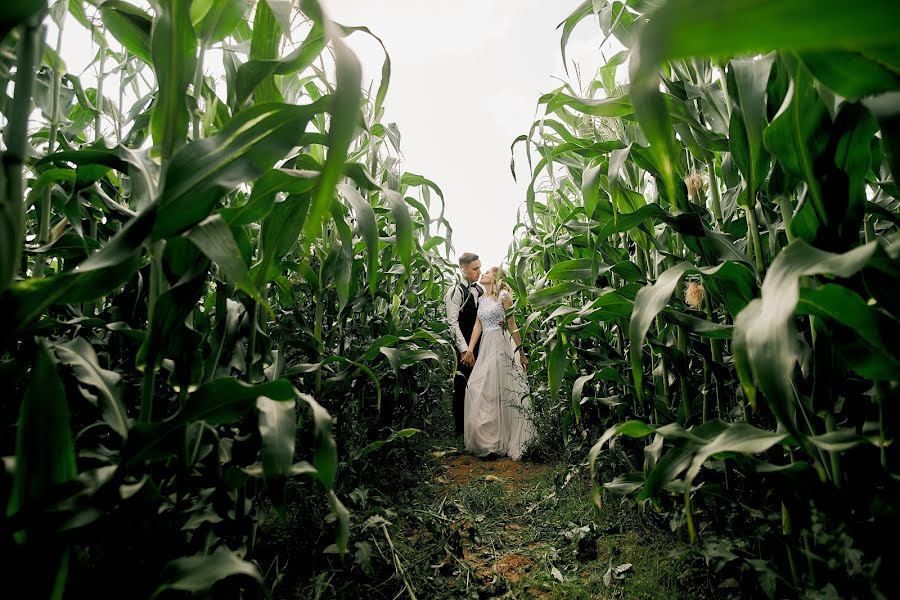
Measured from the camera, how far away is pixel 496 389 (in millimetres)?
3684

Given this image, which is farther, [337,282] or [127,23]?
[337,282]

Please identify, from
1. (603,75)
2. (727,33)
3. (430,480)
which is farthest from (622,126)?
(430,480)

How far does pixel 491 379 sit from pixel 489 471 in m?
0.80

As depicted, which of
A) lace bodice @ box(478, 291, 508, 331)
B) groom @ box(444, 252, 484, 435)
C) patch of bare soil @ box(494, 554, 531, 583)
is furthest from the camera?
lace bodice @ box(478, 291, 508, 331)

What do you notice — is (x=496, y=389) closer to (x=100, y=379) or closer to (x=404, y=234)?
(x=404, y=234)

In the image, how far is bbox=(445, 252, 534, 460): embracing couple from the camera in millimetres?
3486

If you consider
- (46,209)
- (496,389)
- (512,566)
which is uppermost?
(46,209)

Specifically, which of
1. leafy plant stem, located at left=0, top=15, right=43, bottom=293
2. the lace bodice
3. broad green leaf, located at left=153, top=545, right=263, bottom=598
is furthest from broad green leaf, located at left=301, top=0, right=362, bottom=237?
the lace bodice

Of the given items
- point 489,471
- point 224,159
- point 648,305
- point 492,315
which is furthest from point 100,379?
point 492,315

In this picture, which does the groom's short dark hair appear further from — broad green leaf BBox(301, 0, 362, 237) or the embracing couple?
broad green leaf BBox(301, 0, 362, 237)

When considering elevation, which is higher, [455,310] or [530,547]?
[455,310]

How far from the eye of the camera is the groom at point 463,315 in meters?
3.64

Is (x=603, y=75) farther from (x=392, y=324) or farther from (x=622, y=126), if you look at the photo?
(x=392, y=324)

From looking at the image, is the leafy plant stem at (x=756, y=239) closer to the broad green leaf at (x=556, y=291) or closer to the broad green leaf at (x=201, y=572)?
the broad green leaf at (x=556, y=291)
